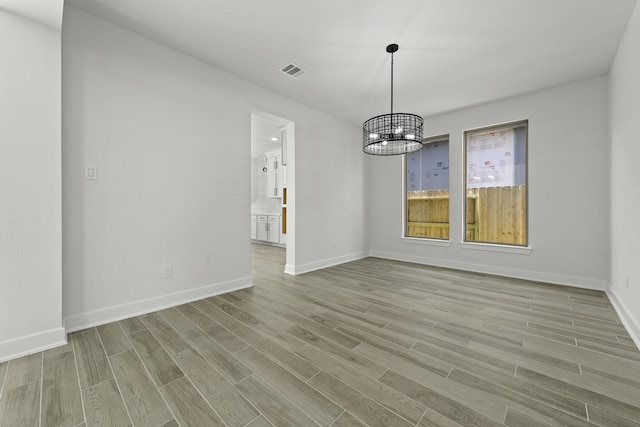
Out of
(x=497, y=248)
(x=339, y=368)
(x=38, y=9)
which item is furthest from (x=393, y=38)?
(x=497, y=248)

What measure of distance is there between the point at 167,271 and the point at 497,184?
4.94 meters

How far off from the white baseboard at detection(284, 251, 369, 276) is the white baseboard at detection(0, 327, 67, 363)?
8.62ft

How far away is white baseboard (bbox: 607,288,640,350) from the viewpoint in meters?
2.08

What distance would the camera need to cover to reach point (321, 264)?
4.61 metres

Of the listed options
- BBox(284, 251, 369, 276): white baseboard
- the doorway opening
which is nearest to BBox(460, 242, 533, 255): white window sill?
BBox(284, 251, 369, 276): white baseboard

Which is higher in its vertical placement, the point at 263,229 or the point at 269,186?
the point at 269,186

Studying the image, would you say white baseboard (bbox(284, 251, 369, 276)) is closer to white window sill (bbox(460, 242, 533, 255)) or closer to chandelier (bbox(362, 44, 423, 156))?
white window sill (bbox(460, 242, 533, 255))

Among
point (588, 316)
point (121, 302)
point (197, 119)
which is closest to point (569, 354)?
point (588, 316)

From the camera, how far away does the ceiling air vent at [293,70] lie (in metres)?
3.19

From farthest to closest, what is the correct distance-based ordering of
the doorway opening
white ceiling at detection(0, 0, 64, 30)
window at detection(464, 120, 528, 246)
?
the doorway opening < window at detection(464, 120, 528, 246) < white ceiling at detection(0, 0, 64, 30)

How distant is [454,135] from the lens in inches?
183

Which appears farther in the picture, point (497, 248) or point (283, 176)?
point (283, 176)

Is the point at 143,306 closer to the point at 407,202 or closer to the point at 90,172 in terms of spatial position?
the point at 90,172

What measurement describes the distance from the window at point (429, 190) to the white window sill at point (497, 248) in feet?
1.58
